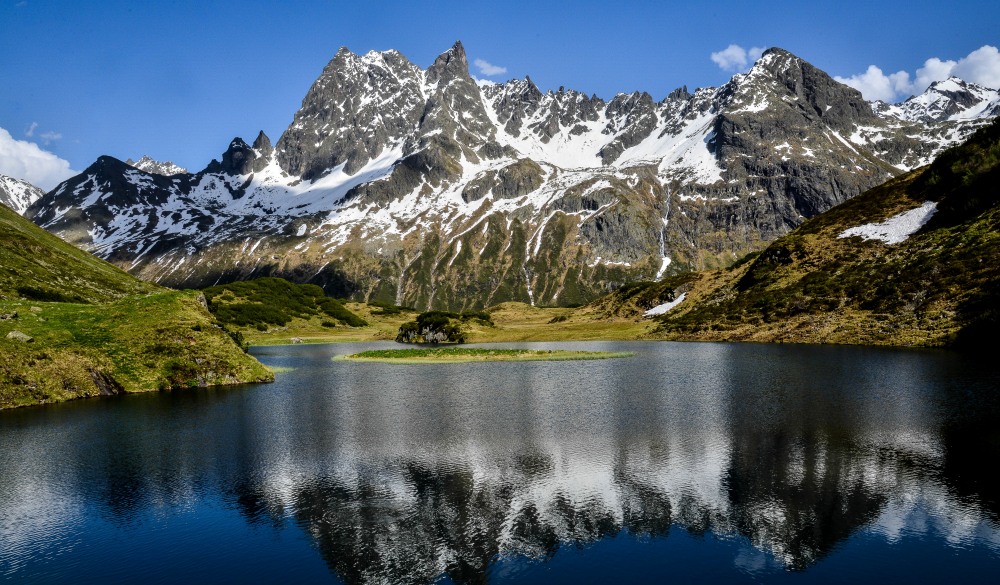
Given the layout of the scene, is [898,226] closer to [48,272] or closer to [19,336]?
[19,336]

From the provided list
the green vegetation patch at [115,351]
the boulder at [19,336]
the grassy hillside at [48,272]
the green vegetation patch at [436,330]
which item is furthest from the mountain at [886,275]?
the grassy hillside at [48,272]

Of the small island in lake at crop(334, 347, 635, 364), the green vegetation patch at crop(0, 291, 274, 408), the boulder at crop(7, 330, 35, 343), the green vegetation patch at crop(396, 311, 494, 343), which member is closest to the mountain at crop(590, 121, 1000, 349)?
the small island in lake at crop(334, 347, 635, 364)

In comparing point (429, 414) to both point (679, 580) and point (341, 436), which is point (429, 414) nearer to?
point (341, 436)

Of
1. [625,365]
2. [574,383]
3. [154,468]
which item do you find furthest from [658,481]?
[625,365]

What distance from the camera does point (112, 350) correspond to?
6744cm

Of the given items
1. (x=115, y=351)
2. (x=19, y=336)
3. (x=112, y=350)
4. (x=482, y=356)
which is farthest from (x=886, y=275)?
(x=19, y=336)

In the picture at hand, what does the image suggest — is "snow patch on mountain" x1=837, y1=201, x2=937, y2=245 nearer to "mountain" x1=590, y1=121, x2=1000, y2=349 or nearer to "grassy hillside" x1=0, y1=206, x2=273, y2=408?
"mountain" x1=590, y1=121, x2=1000, y2=349

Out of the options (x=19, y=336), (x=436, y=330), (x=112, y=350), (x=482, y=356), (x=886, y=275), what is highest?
(x=886, y=275)

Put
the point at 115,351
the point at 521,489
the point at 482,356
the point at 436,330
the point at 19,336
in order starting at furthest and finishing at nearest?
the point at 436,330 → the point at 482,356 → the point at 115,351 → the point at 19,336 → the point at 521,489

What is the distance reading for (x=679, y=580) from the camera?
67.1ft

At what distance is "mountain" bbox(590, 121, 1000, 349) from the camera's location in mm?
93562

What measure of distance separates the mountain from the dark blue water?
46.3 meters

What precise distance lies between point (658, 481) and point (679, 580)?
10148mm

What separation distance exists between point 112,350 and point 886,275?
427 ft
